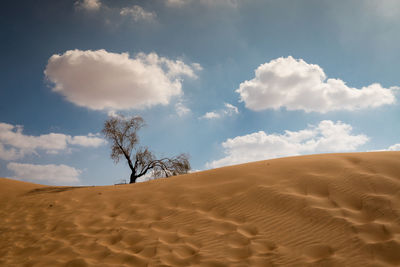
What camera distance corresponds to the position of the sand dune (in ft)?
12.1

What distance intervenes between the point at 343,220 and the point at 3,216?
331 inches

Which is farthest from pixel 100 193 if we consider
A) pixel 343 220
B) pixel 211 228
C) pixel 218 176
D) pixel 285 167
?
pixel 343 220

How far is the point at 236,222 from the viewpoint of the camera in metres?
4.73

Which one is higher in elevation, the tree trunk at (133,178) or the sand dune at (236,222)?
the tree trunk at (133,178)

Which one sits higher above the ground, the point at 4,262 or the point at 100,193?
the point at 100,193

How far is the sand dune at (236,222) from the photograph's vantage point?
3.69m

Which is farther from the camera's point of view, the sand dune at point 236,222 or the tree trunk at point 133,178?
the tree trunk at point 133,178

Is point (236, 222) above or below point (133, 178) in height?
below

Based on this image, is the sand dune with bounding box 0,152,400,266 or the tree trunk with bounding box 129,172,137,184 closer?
the sand dune with bounding box 0,152,400,266

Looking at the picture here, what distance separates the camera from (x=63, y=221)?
19.8ft

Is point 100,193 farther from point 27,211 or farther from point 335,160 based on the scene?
point 335,160

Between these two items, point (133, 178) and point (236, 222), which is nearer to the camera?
point (236, 222)

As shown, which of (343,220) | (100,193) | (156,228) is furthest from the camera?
(100,193)

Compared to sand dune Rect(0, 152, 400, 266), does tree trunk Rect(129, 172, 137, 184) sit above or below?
above
